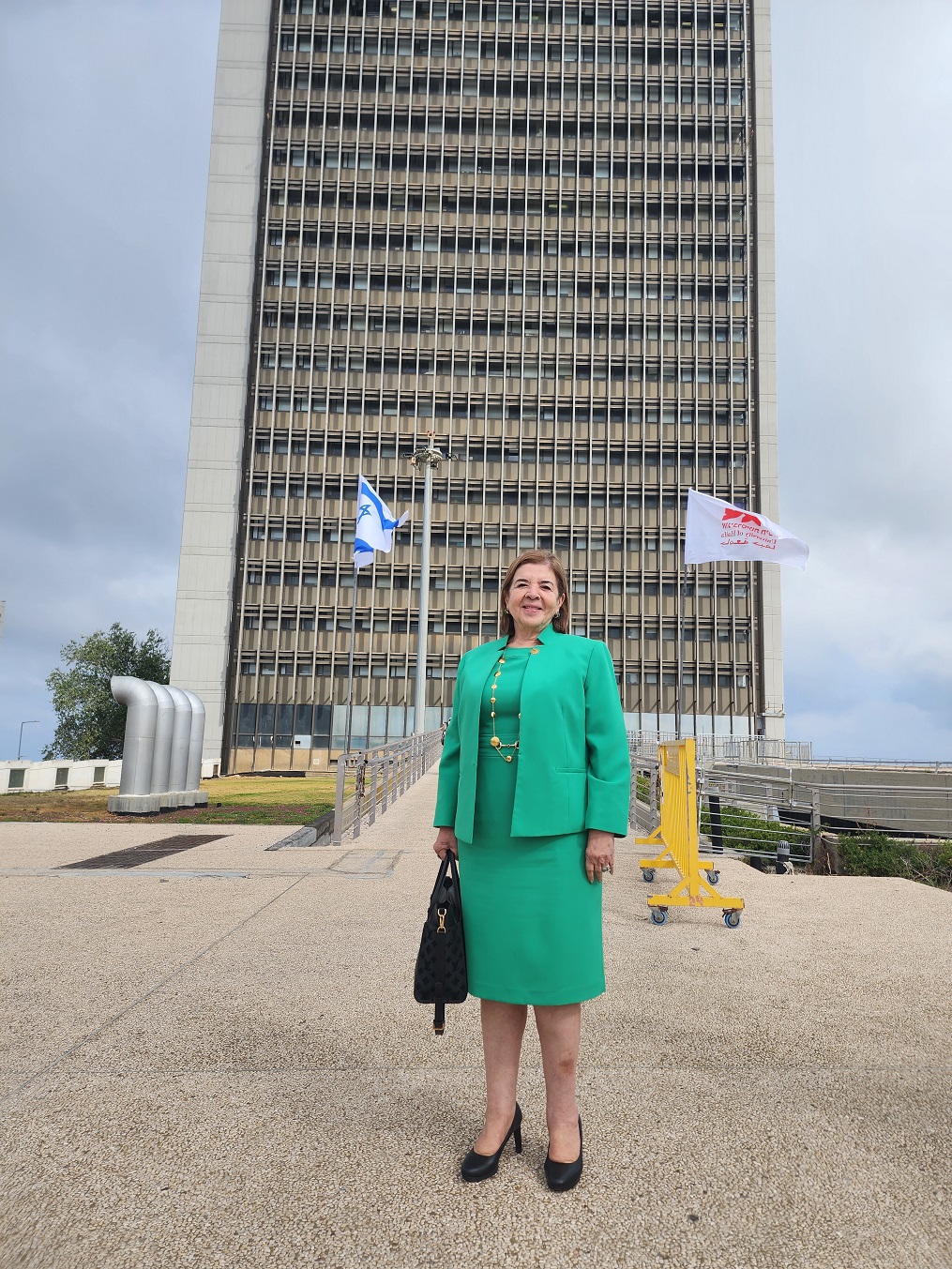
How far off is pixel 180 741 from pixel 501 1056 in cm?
1429

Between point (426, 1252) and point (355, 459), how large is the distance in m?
46.9

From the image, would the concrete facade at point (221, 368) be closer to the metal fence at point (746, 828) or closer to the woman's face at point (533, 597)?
the metal fence at point (746, 828)

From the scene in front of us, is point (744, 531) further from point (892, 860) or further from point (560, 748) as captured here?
point (560, 748)

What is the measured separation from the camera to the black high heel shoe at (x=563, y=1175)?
2.43 metres

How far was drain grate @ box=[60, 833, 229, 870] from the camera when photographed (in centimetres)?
881

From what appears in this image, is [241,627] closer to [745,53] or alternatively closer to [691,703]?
[691,703]

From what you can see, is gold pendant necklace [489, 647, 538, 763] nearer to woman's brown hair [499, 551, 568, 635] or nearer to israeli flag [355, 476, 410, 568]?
woman's brown hair [499, 551, 568, 635]

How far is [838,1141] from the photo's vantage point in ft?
9.07

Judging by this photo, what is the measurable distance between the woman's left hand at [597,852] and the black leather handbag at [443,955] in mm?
449

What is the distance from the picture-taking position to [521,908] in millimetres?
2584

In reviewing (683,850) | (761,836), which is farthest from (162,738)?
(683,850)

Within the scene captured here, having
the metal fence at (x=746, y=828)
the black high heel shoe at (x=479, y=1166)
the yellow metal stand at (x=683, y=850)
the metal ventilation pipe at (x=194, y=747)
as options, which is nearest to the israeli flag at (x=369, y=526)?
the metal ventilation pipe at (x=194, y=747)

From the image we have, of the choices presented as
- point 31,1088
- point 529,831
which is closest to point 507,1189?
point 529,831

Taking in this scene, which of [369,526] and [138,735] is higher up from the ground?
[369,526]
